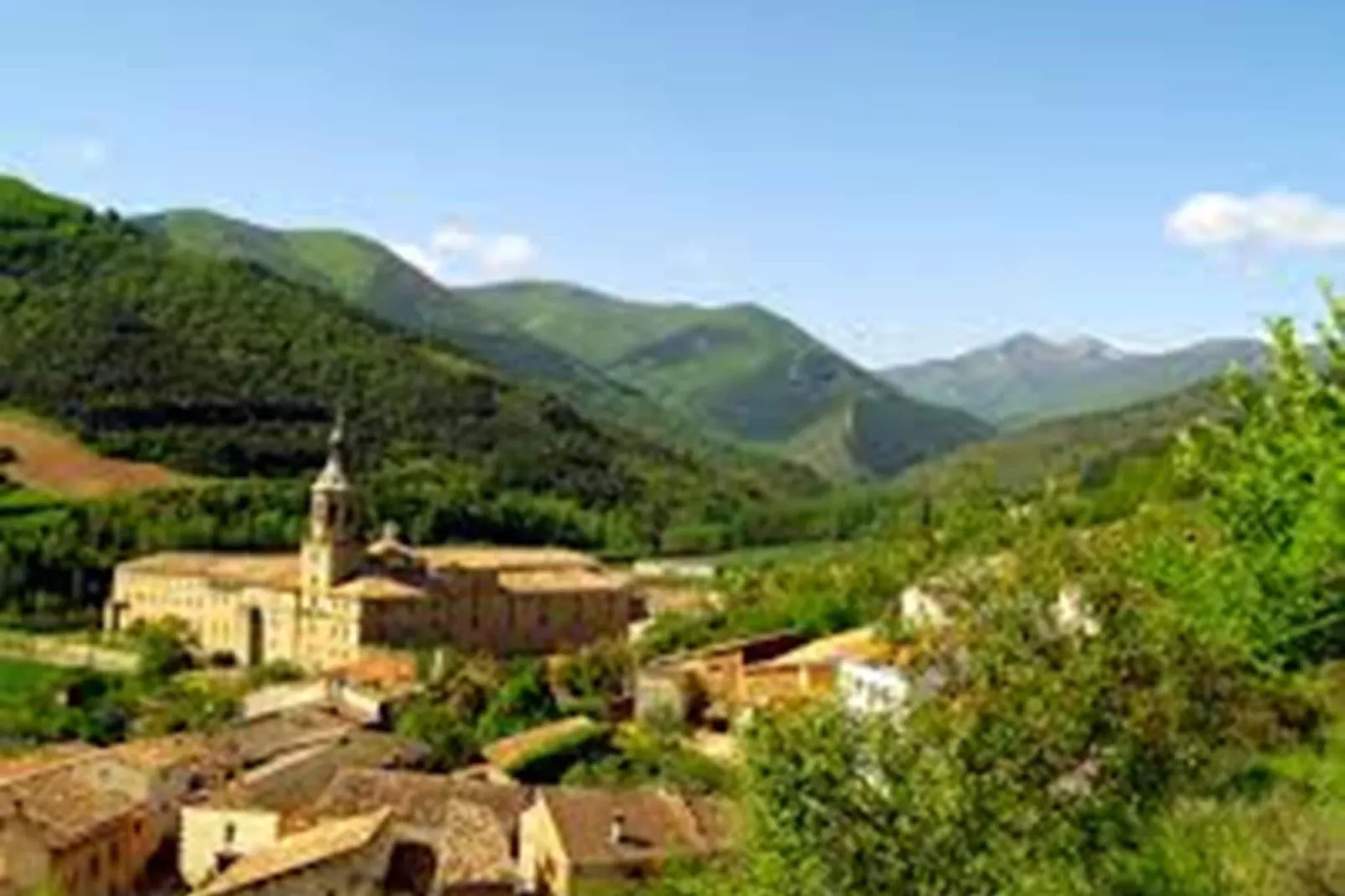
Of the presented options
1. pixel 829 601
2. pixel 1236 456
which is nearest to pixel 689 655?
pixel 829 601

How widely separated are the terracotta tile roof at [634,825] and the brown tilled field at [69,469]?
293 feet

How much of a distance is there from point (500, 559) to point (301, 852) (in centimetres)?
6964

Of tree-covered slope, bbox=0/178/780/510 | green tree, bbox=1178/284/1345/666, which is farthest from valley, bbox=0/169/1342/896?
tree-covered slope, bbox=0/178/780/510

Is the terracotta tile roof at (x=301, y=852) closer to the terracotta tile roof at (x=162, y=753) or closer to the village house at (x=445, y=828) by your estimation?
the village house at (x=445, y=828)

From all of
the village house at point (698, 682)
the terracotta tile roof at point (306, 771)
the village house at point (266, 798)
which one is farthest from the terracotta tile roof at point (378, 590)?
the terracotta tile roof at point (306, 771)

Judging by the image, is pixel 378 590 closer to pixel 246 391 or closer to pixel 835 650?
pixel 835 650

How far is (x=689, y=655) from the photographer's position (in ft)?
228

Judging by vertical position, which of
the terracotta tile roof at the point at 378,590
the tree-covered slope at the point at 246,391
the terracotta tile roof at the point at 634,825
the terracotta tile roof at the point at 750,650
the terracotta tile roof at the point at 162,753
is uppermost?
the tree-covered slope at the point at 246,391

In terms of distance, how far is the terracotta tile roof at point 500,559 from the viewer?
338 feet

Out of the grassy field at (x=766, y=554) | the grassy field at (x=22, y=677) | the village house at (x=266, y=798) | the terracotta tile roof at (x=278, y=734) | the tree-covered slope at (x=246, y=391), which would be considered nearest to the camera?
the village house at (x=266, y=798)

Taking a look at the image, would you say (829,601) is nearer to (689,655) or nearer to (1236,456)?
(689,655)

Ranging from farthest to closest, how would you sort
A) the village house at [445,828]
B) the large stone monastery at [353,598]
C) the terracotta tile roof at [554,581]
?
1. the terracotta tile roof at [554,581]
2. the large stone monastery at [353,598]
3. the village house at [445,828]

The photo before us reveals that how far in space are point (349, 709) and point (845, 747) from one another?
4071 cm

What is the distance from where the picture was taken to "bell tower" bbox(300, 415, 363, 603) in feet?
311
